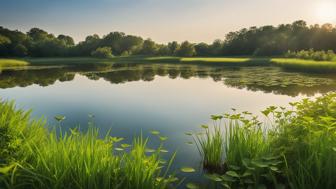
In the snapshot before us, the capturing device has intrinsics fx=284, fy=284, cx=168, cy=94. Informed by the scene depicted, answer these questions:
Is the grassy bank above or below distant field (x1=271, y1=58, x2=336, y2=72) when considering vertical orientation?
below

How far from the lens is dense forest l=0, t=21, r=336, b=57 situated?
209 ft

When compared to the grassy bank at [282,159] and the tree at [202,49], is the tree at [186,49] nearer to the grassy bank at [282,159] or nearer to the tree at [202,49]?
the tree at [202,49]

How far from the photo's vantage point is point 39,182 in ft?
12.3

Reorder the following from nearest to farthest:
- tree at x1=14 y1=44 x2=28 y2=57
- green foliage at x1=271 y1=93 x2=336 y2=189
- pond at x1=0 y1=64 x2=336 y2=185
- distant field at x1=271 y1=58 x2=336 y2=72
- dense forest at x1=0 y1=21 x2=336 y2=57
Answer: green foliage at x1=271 y1=93 x2=336 y2=189 < pond at x1=0 y1=64 x2=336 y2=185 < distant field at x1=271 y1=58 x2=336 y2=72 < dense forest at x1=0 y1=21 x2=336 y2=57 < tree at x1=14 y1=44 x2=28 y2=57

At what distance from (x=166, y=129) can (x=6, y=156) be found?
483 centimetres

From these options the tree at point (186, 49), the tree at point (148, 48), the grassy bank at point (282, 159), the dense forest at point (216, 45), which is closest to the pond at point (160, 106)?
the grassy bank at point (282, 159)

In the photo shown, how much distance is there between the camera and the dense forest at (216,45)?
63.6 meters

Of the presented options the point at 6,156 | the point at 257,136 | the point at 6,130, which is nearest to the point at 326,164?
the point at 257,136

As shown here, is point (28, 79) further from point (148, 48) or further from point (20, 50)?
point (148, 48)

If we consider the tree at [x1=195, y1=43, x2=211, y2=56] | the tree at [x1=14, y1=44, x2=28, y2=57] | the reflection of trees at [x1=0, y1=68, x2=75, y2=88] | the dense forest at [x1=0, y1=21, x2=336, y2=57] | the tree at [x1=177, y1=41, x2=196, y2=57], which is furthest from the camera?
the tree at [x1=195, y1=43, x2=211, y2=56]

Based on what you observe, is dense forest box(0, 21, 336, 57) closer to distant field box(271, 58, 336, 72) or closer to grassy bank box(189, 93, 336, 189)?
distant field box(271, 58, 336, 72)

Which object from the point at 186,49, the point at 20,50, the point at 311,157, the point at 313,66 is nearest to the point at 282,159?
the point at 311,157

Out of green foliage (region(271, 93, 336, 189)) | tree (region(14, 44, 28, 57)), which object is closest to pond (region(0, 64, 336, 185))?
green foliage (region(271, 93, 336, 189))

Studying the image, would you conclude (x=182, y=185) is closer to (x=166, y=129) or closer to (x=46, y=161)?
(x=46, y=161)
